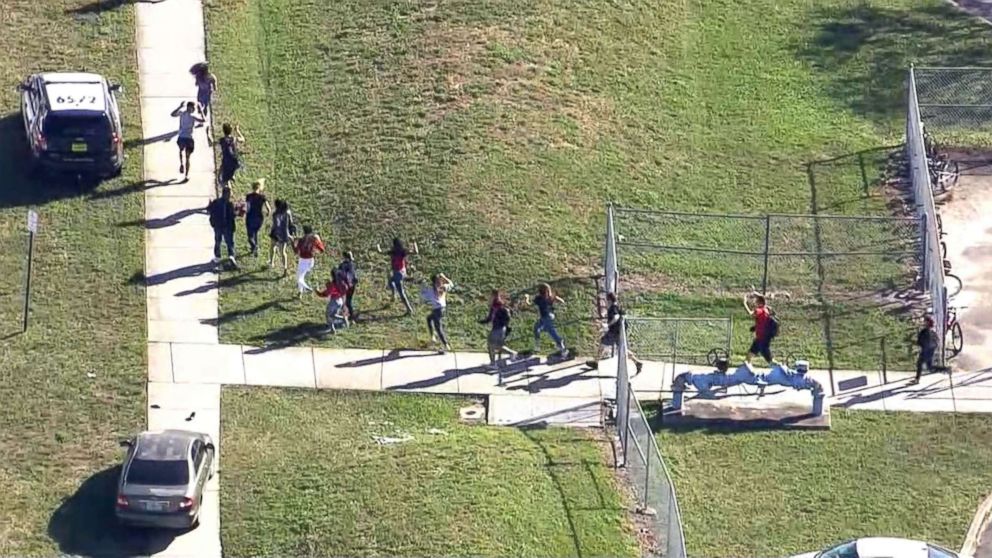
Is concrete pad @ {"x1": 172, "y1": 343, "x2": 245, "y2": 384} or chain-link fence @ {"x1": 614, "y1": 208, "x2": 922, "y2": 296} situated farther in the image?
chain-link fence @ {"x1": 614, "y1": 208, "x2": 922, "y2": 296}

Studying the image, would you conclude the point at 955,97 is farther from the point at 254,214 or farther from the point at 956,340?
the point at 254,214

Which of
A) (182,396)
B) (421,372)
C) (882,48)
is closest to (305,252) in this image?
(421,372)

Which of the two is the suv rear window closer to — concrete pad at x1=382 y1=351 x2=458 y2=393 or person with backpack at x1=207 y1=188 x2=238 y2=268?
person with backpack at x1=207 y1=188 x2=238 y2=268

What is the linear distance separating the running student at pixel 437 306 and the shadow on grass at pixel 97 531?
7212mm

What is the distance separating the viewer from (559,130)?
48.5 metres

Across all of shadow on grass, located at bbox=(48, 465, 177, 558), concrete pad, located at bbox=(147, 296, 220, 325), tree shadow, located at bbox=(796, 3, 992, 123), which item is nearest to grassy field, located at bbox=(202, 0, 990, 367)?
tree shadow, located at bbox=(796, 3, 992, 123)

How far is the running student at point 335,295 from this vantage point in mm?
41906

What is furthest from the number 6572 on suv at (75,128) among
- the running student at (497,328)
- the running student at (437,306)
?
the running student at (497,328)

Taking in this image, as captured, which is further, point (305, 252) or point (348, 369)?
point (305, 252)

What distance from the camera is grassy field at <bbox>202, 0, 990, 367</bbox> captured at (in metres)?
44.1

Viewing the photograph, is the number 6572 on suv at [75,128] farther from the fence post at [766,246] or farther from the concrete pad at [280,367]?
the fence post at [766,246]

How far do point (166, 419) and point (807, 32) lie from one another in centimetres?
2010

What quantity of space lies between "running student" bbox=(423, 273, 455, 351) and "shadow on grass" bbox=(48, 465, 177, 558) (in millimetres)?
7212

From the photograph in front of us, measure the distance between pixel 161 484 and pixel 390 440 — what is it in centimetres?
453
